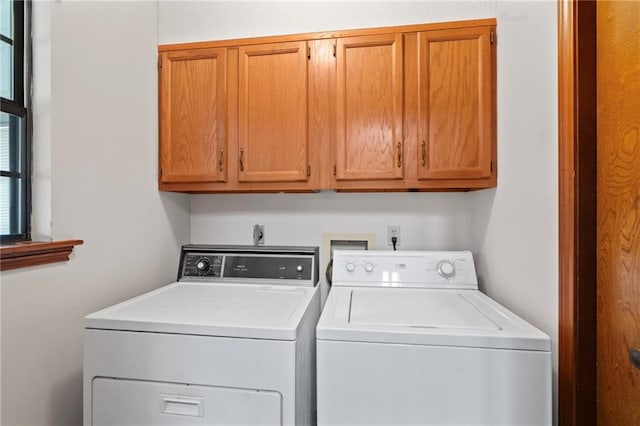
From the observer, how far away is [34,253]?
103cm

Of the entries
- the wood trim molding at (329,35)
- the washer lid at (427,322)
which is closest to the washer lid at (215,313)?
the washer lid at (427,322)

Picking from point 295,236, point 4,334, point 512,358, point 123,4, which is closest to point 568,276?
point 512,358

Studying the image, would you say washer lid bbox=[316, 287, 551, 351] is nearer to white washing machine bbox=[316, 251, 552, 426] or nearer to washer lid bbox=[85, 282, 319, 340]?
white washing machine bbox=[316, 251, 552, 426]

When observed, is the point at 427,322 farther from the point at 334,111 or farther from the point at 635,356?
the point at 334,111

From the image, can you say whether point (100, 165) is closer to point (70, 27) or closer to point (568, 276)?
point (70, 27)

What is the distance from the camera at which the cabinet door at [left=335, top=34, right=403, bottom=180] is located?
1.50 metres

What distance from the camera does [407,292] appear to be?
147 cm

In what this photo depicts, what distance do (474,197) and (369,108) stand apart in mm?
772

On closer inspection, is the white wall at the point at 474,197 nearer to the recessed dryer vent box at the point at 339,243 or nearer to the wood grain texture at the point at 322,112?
the recessed dryer vent box at the point at 339,243

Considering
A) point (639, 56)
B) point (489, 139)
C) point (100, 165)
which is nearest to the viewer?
point (639, 56)

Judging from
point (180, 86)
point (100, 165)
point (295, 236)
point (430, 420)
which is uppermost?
point (180, 86)

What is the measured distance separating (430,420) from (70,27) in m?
1.87

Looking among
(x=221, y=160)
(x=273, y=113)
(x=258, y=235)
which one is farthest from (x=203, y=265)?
(x=273, y=113)

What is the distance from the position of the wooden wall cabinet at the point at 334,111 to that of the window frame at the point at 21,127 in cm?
A: 57
